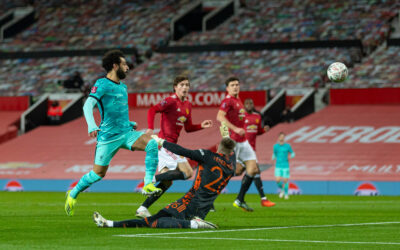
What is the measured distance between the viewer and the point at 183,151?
9961 millimetres

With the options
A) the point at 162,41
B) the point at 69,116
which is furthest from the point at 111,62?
the point at 162,41

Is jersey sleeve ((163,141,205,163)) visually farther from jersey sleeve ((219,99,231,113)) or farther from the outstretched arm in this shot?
jersey sleeve ((219,99,231,113))

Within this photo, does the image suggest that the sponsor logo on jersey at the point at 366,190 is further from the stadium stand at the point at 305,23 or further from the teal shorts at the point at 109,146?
the teal shorts at the point at 109,146

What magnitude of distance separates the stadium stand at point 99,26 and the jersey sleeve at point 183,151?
31939mm

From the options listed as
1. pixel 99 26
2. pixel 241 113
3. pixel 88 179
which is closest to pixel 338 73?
pixel 241 113

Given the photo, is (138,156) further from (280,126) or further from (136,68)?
(136,68)

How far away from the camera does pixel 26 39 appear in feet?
150

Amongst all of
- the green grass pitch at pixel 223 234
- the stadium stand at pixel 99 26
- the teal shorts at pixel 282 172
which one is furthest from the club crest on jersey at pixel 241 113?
the stadium stand at pixel 99 26

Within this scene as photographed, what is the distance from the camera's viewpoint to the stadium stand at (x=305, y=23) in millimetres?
37969

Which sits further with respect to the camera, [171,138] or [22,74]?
[22,74]

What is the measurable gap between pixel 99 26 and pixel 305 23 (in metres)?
11.8

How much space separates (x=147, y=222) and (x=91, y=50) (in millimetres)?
32859

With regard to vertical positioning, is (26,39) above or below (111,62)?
below

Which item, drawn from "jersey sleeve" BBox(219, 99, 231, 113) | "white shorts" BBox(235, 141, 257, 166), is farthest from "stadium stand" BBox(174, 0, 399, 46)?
"jersey sleeve" BBox(219, 99, 231, 113)
